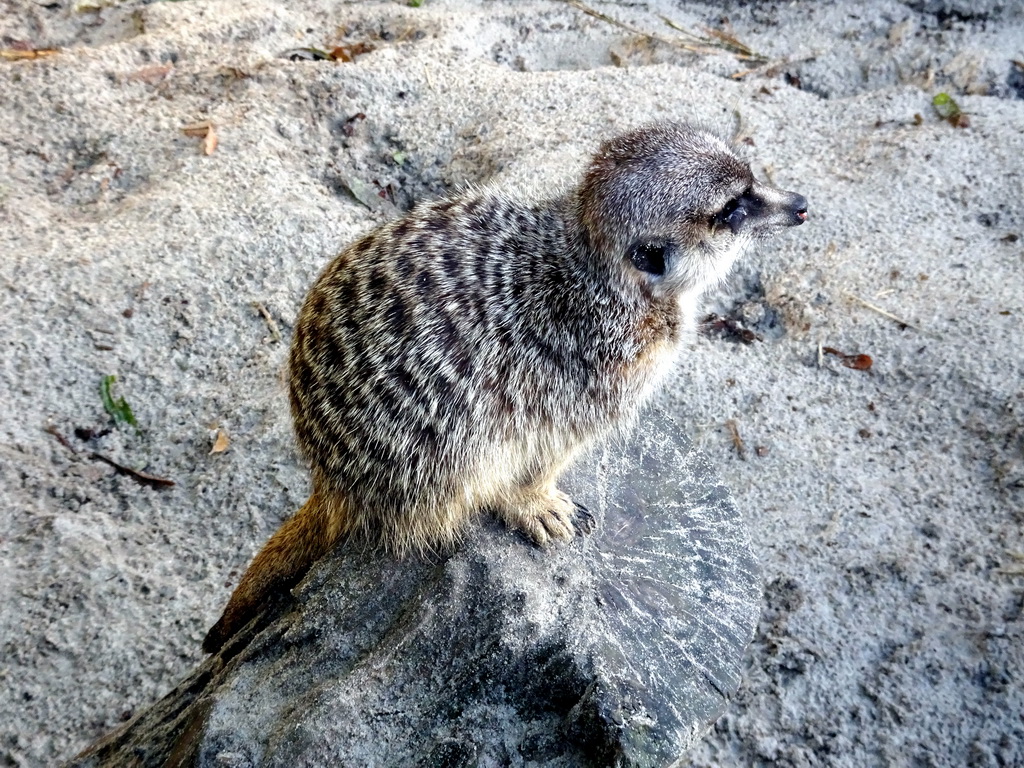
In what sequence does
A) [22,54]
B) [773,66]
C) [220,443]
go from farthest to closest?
[773,66], [22,54], [220,443]

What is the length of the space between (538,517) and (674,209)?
2.26ft

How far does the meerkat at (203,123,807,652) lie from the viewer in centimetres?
158

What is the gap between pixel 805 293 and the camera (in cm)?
289

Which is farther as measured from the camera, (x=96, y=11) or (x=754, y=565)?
(x=96, y=11)

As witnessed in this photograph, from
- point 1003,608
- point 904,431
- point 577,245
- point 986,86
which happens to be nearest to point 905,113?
point 986,86

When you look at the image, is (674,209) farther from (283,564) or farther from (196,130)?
(196,130)

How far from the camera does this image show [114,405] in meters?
2.39

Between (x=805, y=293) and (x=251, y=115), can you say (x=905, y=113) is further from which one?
(x=251, y=115)

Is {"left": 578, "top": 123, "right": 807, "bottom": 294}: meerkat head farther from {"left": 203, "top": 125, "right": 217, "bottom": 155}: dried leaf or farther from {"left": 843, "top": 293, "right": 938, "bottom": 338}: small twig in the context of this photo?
{"left": 203, "top": 125, "right": 217, "bottom": 155}: dried leaf

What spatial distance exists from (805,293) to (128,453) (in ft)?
7.51

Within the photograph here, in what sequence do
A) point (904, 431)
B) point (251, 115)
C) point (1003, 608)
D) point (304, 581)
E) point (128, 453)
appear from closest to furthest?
point (304, 581), point (1003, 608), point (128, 453), point (904, 431), point (251, 115)

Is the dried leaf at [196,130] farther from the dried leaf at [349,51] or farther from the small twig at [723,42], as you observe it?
the small twig at [723,42]

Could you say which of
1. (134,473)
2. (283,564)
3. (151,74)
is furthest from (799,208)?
(151,74)

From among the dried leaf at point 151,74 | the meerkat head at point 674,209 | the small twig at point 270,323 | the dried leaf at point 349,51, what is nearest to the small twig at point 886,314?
the meerkat head at point 674,209
